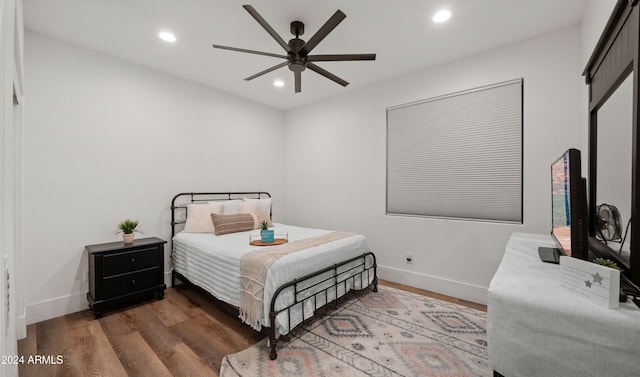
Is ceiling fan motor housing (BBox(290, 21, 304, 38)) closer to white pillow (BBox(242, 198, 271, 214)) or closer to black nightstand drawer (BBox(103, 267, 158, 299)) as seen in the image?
white pillow (BBox(242, 198, 271, 214))

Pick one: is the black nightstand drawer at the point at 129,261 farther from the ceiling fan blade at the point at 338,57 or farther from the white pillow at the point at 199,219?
the ceiling fan blade at the point at 338,57

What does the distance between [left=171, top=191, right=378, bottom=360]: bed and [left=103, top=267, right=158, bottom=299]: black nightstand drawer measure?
0.34 metres

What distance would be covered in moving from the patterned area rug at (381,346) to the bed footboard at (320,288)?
5.9 inches

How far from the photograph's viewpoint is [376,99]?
395cm

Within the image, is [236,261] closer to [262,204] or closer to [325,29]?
[262,204]

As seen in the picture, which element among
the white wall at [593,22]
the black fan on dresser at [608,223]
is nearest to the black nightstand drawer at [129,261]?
the black fan on dresser at [608,223]

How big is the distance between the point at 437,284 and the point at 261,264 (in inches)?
91.0

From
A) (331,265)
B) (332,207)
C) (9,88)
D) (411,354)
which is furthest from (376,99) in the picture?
(9,88)

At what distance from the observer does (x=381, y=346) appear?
7.20ft

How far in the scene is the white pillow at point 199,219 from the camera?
11.3 feet

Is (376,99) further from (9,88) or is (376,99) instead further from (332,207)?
(9,88)

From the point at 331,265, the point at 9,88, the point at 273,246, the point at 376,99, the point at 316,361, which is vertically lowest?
the point at 316,361

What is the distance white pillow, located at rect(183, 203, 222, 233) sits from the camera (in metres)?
3.46

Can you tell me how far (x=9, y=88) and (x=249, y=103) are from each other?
3636mm
